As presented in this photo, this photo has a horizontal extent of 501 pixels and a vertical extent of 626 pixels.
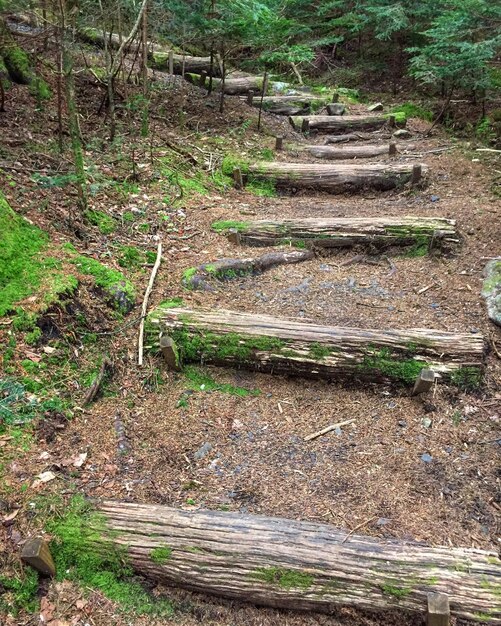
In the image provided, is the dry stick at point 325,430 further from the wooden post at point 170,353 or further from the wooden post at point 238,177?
the wooden post at point 238,177

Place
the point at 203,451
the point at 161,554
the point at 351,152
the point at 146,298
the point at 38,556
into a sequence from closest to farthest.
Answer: the point at 38,556
the point at 161,554
the point at 203,451
the point at 146,298
the point at 351,152

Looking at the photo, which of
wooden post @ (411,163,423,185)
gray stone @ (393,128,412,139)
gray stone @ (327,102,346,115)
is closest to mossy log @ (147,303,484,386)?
wooden post @ (411,163,423,185)

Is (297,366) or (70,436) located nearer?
(70,436)

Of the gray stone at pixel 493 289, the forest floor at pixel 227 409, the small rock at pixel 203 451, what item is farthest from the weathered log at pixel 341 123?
the small rock at pixel 203 451

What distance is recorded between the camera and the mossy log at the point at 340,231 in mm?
6576

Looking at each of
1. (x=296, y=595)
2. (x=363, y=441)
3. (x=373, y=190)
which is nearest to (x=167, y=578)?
(x=296, y=595)

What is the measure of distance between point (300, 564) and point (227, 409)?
170cm

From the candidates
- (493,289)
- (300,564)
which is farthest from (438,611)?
(493,289)

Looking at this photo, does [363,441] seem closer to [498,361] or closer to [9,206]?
[498,361]

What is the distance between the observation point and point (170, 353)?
455 cm

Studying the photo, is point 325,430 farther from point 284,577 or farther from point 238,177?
point 238,177

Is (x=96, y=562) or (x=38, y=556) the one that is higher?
(x=38, y=556)

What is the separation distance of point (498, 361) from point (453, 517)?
1930 mm

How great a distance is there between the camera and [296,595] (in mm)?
2863
